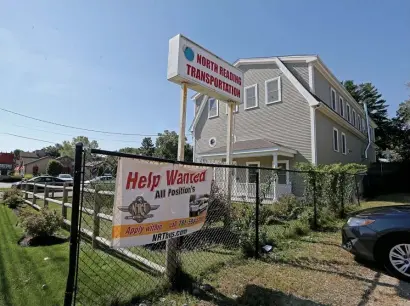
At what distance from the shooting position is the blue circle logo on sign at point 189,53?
619 cm

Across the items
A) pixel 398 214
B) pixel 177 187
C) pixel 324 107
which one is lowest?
pixel 398 214

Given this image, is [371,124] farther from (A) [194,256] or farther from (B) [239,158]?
(A) [194,256]

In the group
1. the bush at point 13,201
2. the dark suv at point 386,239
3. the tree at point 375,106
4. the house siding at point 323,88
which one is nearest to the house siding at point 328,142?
the house siding at point 323,88

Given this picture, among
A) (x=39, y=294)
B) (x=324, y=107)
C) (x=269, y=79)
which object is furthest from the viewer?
(x=269, y=79)

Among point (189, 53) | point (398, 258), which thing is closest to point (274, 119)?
point (189, 53)

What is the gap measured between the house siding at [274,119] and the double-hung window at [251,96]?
216 mm

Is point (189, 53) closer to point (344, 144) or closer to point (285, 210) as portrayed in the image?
point (285, 210)

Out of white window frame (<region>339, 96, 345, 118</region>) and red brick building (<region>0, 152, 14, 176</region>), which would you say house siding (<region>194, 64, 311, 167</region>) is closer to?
white window frame (<region>339, 96, 345, 118</region>)

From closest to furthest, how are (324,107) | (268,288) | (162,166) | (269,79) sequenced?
(162,166) → (268,288) → (324,107) → (269,79)

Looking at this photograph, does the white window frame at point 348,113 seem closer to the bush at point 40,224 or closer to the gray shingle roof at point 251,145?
the gray shingle roof at point 251,145

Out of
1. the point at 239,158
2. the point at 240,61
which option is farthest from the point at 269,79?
the point at 239,158

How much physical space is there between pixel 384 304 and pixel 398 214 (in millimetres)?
1768

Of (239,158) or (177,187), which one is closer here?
(177,187)

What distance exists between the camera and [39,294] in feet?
11.8
